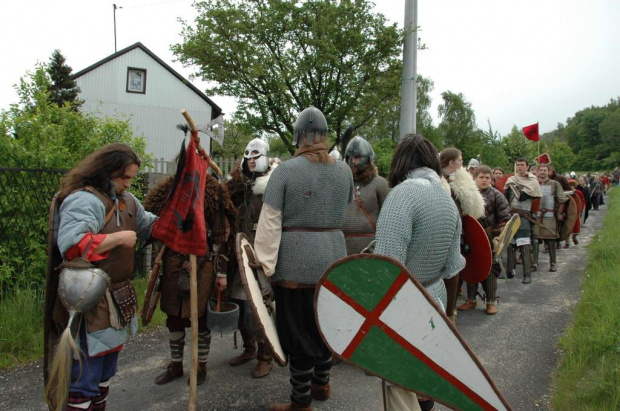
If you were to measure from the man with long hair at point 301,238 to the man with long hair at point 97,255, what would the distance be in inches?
31.5

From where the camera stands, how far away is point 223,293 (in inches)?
141

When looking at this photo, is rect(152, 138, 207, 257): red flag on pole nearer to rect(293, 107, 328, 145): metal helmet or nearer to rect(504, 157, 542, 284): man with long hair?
rect(293, 107, 328, 145): metal helmet

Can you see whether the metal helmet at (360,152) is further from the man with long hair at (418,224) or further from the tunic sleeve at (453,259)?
the tunic sleeve at (453,259)

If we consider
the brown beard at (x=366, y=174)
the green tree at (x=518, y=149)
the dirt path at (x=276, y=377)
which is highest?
the green tree at (x=518, y=149)

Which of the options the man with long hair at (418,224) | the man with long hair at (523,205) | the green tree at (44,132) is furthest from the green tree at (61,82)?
the man with long hair at (418,224)

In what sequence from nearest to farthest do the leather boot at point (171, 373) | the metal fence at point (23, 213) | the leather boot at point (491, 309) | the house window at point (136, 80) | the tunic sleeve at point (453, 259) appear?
1. the tunic sleeve at point (453, 259)
2. the leather boot at point (171, 373)
3. the metal fence at point (23, 213)
4. the leather boot at point (491, 309)
5. the house window at point (136, 80)

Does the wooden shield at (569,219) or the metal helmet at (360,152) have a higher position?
the metal helmet at (360,152)

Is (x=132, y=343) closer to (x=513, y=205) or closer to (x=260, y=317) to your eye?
(x=260, y=317)

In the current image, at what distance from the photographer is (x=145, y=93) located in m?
24.7

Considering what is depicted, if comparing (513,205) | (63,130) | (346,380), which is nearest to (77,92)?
(63,130)

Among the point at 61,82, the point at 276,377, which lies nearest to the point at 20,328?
the point at 276,377

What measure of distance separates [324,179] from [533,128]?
907 cm

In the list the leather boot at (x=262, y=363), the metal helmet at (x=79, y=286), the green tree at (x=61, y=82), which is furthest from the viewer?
the green tree at (x=61, y=82)

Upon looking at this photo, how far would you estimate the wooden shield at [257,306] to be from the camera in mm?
2406
